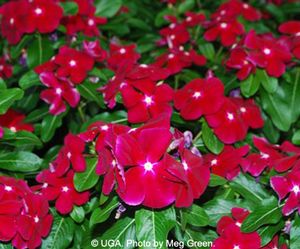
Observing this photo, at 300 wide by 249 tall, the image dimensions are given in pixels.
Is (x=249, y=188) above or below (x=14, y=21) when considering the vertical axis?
below

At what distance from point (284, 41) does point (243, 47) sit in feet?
0.73

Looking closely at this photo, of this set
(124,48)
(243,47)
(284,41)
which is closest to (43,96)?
(124,48)

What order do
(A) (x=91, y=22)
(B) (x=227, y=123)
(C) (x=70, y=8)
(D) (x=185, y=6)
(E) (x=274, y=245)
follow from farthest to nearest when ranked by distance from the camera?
1. (D) (x=185, y=6)
2. (A) (x=91, y=22)
3. (C) (x=70, y=8)
4. (B) (x=227, y=123)
5. (E) (x=274, y=245)

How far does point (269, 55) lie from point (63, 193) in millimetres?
979

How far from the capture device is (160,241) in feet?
5.11

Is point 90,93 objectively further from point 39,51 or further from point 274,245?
point 274,245

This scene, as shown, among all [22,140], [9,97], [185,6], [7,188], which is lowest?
[185,6]

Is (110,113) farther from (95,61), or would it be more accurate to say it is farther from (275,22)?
(275,22)

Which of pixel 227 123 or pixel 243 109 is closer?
pixel 227 123

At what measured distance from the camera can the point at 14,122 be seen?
2.26 m

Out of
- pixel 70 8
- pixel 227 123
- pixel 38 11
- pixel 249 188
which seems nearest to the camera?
pixel 249 188

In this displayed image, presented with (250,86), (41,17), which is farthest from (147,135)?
(41,17)

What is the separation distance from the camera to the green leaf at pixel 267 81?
222 centimetres

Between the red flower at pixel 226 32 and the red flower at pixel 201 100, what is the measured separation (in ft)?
1.87
